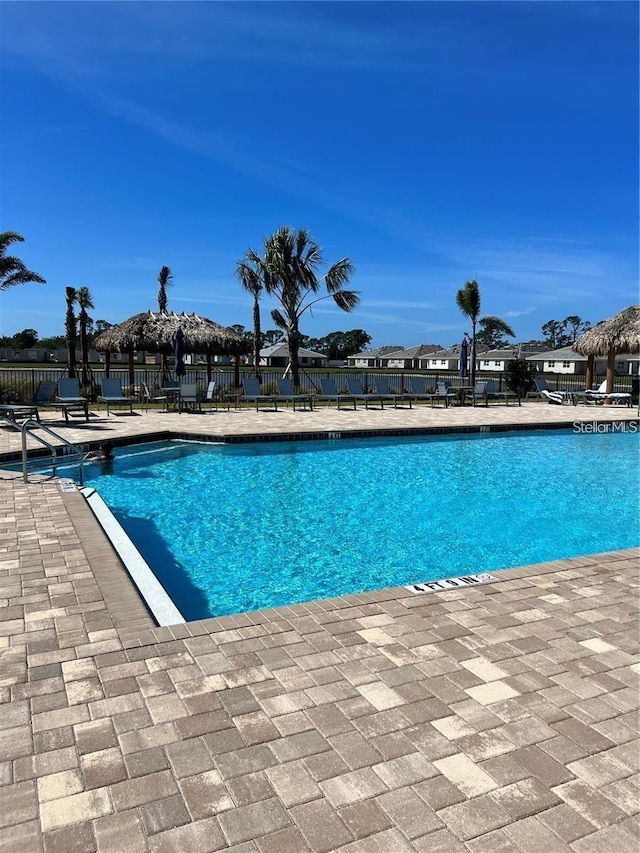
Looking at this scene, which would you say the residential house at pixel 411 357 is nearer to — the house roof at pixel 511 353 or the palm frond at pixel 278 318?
the house roof at pixel 511 353

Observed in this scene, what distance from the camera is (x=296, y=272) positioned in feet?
76.1

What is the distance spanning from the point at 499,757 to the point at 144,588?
2.58m

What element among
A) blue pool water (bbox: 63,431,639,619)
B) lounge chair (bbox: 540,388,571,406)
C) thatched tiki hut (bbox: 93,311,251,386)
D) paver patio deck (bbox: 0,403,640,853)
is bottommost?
blue pool water (bbox: 63,431,639,619)

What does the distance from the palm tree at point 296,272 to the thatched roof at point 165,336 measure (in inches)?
107

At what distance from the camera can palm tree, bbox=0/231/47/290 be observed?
49.0 ft

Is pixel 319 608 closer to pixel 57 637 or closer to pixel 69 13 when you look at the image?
pixel 57 637

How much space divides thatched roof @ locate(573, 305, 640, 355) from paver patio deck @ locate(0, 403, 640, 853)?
22.6 metres

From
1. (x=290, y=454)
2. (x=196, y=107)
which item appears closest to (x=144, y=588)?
(x=290, y=454)

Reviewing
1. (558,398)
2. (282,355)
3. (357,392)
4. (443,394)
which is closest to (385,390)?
(357,392)

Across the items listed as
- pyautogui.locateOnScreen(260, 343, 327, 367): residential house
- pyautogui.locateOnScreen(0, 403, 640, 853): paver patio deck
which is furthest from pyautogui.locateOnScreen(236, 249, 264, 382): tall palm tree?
pyautogui.locateOnScreen(0, 403, 640, 853): paver patio deck

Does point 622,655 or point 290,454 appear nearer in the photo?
point 622,655

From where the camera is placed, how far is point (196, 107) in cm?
1169

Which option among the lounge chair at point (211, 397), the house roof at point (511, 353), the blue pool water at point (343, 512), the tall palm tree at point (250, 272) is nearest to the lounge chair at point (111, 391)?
the lounge chair at point (211, 397)

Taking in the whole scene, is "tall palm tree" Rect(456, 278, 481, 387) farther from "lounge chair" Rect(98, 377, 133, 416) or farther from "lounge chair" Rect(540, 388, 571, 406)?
"lounge chair" Rect(98, 377, 133, 416)
